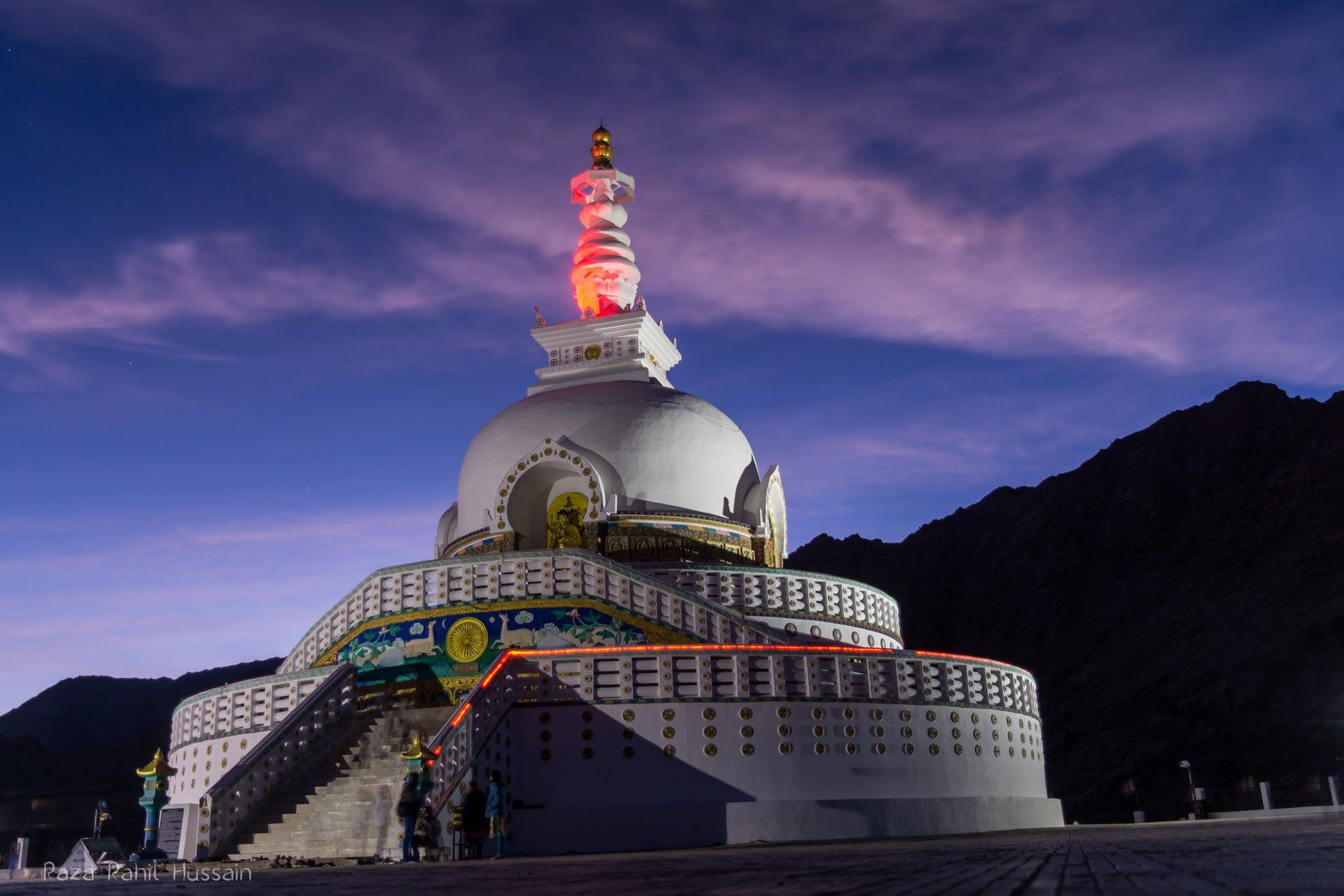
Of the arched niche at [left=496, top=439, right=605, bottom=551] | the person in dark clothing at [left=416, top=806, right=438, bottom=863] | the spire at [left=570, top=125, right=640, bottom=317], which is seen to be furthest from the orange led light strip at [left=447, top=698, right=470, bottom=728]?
A: the spire at [left=570, top=125, right=640, bottom=317]

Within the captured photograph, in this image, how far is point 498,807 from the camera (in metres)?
16.9

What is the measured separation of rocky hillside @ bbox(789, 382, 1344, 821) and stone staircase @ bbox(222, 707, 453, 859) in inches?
1270

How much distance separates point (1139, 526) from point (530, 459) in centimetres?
6138

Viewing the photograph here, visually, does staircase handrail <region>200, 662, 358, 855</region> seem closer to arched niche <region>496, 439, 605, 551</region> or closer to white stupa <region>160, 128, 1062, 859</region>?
white stupa <region>160, 128, 1062, 859</region>

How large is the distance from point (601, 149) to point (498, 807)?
30.8m

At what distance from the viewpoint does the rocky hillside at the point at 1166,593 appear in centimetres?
Answer: 5631

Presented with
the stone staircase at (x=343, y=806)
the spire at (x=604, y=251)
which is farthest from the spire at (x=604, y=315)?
the stone staircase at (x=343, y=806)

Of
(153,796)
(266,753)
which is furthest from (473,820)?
(153,796)

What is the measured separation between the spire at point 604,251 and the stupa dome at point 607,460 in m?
6.37

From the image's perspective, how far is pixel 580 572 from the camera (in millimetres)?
23797

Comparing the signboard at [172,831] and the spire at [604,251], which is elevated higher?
the spire at [604,251]

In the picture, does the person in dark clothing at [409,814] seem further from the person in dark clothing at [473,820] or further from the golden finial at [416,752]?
the golden finial at [416,752]

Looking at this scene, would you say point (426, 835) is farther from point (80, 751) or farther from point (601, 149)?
point (80, 751)

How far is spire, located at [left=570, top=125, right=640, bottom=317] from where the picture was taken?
131 ft
